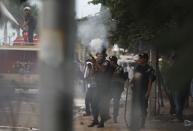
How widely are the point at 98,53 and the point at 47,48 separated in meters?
7.81

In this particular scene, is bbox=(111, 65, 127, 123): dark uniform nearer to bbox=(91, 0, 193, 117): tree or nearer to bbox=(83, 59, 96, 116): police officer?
bbox=(83, 59, 96, 116): police officer

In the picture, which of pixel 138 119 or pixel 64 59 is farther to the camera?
pixel 138 119

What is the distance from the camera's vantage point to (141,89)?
872 centimetres

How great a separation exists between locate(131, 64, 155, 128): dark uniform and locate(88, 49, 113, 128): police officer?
75 centimetres

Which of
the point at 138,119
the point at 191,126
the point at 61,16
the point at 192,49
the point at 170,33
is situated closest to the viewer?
the point at 61,16

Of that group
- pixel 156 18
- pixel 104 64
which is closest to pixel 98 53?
pixel 104 64

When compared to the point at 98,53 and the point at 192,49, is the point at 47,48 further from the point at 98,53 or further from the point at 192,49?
the point at 98,53

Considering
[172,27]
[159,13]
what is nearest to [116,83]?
[159,13]

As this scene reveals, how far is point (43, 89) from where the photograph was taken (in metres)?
1.77

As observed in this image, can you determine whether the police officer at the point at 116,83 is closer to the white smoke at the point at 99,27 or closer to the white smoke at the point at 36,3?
the white smoke at the point at 99,27

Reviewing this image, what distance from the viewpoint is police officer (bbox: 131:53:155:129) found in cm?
852

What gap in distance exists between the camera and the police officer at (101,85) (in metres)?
9.52

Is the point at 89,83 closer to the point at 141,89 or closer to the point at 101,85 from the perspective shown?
the point at 101,85

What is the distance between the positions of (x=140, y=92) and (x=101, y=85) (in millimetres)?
1063
